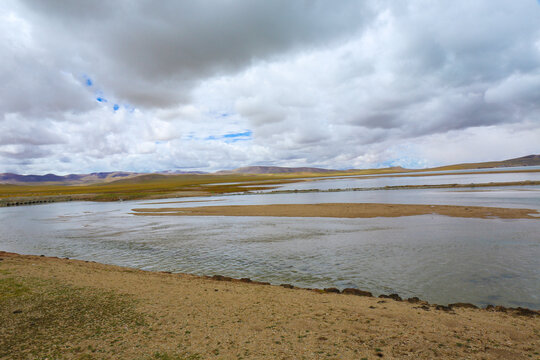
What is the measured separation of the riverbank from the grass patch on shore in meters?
0.03

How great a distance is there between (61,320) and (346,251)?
14.9 m

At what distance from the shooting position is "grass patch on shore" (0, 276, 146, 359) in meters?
7.03

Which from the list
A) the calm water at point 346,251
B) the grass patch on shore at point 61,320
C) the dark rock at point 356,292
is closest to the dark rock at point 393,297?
the dark rock at point 356,292

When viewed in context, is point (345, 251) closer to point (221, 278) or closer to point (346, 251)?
point (346, 251)

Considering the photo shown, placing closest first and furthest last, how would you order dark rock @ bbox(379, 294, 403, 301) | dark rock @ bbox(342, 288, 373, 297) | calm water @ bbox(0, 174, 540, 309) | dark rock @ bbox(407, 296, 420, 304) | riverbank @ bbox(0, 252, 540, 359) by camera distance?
riverbank @ bbox(0, 252, 540, 359) → dark rock @ bbox(407, 296, 420, 304) → dark rock @ bbox(379, 294, 403, 301) → dark rock @ bbox(342, 288, 373, 297) → calm water @ bbox(0, 174, 540, 309)

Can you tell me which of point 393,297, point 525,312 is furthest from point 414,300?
point 525,312

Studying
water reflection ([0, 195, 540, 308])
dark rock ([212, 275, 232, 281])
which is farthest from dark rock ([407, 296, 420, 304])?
dark rock ([212, 275, 232, 281])

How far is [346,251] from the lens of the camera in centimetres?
1809

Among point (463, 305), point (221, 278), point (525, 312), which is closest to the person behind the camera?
point (525, 312)

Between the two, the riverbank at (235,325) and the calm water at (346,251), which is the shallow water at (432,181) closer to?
the calm water at (346,251)

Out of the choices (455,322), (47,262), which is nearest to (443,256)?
(455,322)

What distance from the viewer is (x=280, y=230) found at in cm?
2631

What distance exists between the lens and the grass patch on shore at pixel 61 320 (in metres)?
7.03

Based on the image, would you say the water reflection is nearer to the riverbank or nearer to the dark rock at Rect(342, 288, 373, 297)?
the dark rock at Rect(342, 288, 373, 297)
